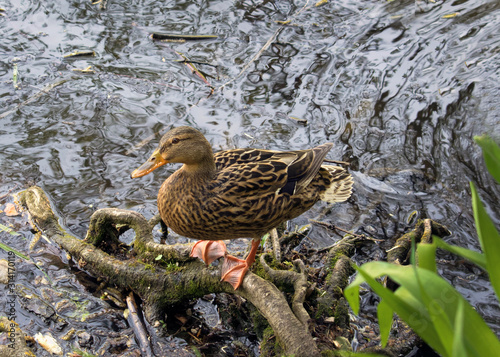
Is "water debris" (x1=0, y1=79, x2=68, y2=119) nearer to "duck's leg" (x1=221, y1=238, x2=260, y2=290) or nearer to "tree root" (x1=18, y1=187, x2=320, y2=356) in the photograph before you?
"tree root" (x1=18, y1=187, x2=320, y2=356)

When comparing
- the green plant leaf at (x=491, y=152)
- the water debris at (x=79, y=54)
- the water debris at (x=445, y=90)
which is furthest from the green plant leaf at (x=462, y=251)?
the water debris at (x=79, y=54)

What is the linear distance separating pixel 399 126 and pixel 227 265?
2951mm

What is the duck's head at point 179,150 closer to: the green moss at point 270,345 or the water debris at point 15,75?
the green moss at point 270,345

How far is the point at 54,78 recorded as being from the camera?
5934 millimetres

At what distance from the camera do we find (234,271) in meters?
3.35

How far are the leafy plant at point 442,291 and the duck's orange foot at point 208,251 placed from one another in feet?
6.87

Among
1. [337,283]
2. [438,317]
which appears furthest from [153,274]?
[438,317]

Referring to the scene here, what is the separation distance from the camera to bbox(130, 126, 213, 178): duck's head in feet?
11.3

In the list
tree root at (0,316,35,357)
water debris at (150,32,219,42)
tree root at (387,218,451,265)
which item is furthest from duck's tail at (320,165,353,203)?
water debris at (150,32,219,42)

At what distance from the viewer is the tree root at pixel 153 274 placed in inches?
115

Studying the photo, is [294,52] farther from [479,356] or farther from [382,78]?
[479,356]

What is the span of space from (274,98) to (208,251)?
8.74 feet

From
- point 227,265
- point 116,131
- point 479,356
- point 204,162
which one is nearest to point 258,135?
point 116,131

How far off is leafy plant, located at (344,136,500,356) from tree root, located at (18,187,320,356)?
119 cm
